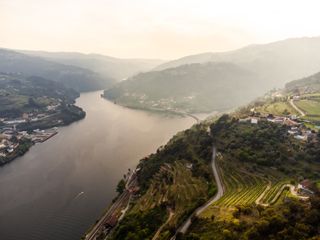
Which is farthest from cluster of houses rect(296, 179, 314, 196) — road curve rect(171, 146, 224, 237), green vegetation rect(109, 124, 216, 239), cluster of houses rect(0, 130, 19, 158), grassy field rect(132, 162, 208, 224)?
cluster of houses rect(0, 130, 19, 158)

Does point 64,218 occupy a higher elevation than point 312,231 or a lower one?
lower

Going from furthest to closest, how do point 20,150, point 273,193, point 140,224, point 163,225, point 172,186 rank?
point 20,150 → point 172,186 → point 140,224 → point 163,225 → point 273,193

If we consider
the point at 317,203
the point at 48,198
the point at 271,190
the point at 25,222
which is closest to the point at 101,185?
the point at 48,198

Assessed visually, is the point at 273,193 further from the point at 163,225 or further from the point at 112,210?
the point at 112,210

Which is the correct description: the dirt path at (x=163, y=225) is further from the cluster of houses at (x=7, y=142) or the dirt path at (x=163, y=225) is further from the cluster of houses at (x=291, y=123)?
the cluster of houses at (x=7, y=142)

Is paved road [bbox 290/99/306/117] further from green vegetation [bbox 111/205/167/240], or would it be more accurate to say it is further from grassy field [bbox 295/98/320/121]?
green vegetation [bbox 111/205/167/240]

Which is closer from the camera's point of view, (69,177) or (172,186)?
(172,186)

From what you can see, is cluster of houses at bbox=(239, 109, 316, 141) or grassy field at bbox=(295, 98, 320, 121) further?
grassy field at bbox=(295, 98, 320, 121)

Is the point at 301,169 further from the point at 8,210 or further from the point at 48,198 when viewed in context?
the point at 8,210

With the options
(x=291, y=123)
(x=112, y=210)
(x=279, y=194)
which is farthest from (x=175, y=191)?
(x=291, y=123)
